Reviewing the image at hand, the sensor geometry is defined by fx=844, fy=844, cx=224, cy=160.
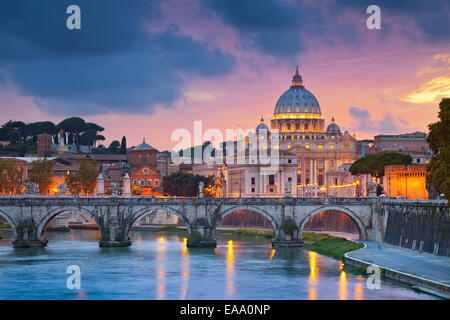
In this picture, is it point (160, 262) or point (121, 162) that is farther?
point (121, 162)

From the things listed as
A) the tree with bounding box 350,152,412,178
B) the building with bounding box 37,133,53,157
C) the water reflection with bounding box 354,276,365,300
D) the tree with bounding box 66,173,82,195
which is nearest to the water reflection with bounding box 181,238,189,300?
the water reflection with bounding box 354,276,365,300

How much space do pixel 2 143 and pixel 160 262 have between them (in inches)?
5508

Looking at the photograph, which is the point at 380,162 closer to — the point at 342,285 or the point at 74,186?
the point at 74,186

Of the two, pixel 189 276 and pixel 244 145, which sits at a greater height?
pixel 244 145

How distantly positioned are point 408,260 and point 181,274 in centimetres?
1459

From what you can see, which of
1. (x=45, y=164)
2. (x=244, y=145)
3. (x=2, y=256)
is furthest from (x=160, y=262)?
(x=244, y=145)

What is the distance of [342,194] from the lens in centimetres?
13662

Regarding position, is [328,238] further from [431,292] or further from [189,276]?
[431,292]

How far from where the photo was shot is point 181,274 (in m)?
55.0

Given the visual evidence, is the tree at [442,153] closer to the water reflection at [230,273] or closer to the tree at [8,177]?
the water reflection at [230,273]

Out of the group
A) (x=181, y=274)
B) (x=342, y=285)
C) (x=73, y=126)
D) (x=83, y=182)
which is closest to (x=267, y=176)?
(x=83, y=182)

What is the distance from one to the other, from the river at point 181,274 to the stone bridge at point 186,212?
185cm
